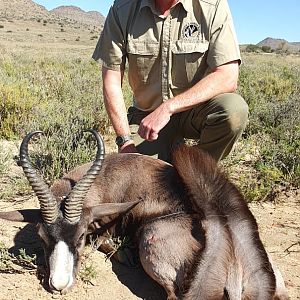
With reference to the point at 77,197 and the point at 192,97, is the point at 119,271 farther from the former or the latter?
the point at 192,97

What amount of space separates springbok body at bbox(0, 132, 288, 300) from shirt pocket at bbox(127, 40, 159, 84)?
1.40 metres

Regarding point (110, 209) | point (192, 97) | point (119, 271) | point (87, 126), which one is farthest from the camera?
point (87, 126)

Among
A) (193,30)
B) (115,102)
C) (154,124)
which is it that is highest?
(193,30)

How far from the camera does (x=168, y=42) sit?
5.27 metres

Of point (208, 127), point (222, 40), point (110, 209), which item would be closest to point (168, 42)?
point (222, 40)

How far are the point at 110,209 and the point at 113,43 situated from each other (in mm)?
2062

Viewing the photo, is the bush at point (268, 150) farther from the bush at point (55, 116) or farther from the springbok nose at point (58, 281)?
the springbok nose at point (58, 281)

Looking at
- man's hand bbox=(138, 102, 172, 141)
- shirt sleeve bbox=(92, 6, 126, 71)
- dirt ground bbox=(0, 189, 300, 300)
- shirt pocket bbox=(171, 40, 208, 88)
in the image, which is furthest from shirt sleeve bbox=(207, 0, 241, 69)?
dirt ground bbox=(0, 189, 300, 300)

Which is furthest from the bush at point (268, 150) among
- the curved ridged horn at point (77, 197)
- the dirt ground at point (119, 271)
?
the curved ridged horn at point (77, 197)

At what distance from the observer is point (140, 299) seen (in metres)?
3.89

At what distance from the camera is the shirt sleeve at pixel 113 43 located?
17.6 feet

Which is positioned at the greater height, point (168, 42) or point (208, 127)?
point (168, 42)

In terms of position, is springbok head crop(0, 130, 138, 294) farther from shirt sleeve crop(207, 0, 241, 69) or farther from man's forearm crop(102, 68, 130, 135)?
shirt sleeve crop(207, 0, 241, 69)

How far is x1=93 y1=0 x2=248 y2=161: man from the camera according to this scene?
507cm
